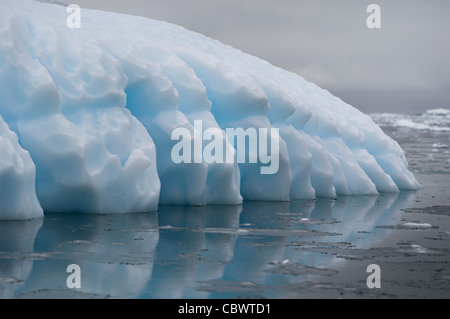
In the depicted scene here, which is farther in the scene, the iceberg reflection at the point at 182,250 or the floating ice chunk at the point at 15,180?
the floating ice chunk at the point at 15,180

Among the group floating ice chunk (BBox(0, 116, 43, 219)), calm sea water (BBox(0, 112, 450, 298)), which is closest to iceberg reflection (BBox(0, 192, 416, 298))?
calm sea water (BBox(0, 112, 450, 298))

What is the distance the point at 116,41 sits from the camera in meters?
11.3

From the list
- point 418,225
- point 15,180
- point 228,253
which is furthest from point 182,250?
point 418,225

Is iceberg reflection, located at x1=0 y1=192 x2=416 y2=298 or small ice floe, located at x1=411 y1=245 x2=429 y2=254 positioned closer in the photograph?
iceberg reflection, located at x1=0 y1=192 x2=416 y2=298

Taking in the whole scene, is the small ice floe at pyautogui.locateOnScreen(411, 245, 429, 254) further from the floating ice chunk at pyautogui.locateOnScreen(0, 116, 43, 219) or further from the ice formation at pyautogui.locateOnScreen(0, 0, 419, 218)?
the floating ice chunk at pyautogui.locateOnScreen(0, 116, 43, 219)

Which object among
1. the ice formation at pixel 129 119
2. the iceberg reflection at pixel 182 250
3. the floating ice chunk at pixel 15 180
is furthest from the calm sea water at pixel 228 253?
the ice formation at pixel 129 119

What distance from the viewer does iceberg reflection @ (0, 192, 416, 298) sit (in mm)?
5703

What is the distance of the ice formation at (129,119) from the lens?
948cm

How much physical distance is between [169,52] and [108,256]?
576 cm

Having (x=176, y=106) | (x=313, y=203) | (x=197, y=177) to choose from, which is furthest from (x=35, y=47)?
(x=313, y=203)

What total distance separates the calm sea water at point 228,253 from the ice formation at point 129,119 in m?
0.39

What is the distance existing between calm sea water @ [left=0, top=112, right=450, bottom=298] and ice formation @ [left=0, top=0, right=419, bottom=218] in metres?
0.39

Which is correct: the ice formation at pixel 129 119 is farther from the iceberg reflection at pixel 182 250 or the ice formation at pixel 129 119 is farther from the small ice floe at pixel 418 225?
the small ice floe at pixel 418 225
